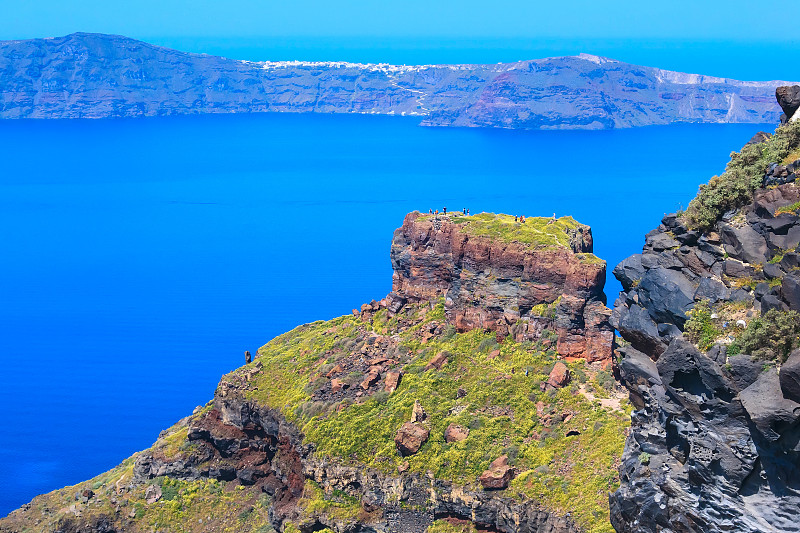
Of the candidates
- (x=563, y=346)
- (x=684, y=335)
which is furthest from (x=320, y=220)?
(x=684, y=335)

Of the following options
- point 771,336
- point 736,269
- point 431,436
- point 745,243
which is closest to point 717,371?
point 771,336

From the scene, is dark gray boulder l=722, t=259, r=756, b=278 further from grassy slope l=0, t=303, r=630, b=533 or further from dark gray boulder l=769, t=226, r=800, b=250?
grassy slope l=0, t=303, r=630, b=533

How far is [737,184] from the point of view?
1394 inches

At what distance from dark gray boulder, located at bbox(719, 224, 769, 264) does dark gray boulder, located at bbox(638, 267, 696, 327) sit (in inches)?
75.5

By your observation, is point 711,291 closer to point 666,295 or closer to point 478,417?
point 666,295

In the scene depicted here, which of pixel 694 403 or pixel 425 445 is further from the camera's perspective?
pixel 425 445

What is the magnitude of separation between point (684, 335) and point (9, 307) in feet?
487

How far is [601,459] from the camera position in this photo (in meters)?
56.1

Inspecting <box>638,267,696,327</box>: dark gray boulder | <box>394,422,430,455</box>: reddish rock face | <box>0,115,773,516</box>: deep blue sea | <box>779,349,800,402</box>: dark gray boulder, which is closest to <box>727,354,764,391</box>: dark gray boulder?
<box>779,349,800,402</box>: dark gray boulder

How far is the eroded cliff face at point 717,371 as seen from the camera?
28.5m

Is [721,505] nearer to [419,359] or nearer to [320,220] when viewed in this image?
[419,359]

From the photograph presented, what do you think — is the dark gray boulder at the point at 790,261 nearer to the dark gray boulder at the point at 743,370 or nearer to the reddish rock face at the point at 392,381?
the dark gray boulder at the point at 743,370

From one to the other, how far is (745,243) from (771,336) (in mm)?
5011

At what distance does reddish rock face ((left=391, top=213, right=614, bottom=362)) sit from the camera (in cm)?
6356
